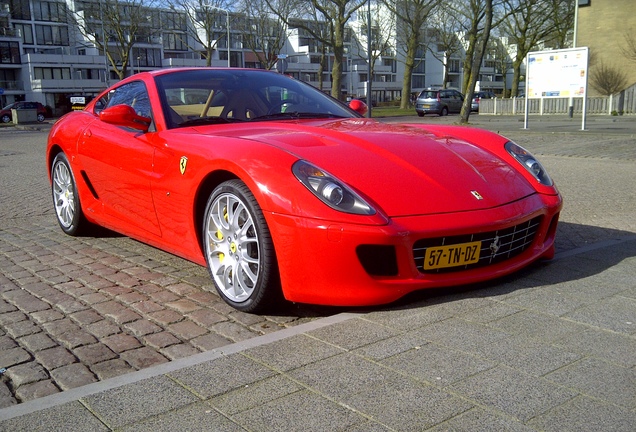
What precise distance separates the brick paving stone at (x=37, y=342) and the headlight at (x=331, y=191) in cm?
143

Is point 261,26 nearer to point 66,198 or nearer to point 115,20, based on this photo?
point 115,20

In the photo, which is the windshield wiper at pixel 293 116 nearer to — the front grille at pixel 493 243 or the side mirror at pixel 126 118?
the side mirror at pixel 126 118

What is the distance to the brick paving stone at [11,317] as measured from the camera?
3539mm

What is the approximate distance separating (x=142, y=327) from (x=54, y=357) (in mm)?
478

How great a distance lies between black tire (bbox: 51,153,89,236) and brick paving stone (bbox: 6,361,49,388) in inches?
108

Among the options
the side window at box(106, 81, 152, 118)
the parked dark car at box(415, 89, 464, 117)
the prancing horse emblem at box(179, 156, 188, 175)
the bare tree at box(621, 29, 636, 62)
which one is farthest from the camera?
the parked dark car at box(415, 89, 464, 117)

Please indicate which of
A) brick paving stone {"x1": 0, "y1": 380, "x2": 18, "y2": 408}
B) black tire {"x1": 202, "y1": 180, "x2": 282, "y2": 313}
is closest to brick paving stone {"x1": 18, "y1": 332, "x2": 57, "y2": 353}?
brick paving stone {"x1": 0, "y1": 380, "x2": 18, "y2": 408}

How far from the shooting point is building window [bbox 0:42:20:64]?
69.8 meters

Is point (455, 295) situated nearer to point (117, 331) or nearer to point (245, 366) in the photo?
point (245, 366)

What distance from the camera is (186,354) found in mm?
2961

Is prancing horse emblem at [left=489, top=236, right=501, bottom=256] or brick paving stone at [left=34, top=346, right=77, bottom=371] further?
prancing horse emblem at [left=489, top=236, right=501, bottom=256]

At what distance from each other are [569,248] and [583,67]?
52.0 feet

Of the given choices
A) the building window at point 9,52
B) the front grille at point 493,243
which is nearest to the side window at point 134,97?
the front grille at point 493,243

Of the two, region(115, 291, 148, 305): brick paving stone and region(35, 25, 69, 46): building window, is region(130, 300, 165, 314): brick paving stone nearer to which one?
region(115, 291, 148, 305): brick paving stone
